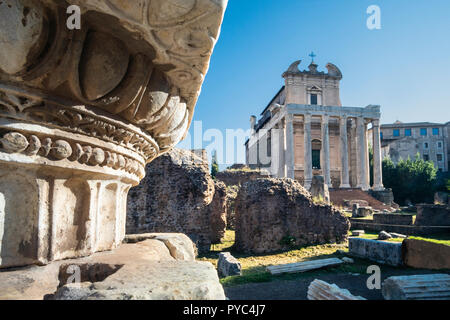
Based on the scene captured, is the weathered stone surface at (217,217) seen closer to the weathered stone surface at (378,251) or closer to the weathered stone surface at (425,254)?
the weathered stone surface at (378,251)

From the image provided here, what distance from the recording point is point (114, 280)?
1218 mm

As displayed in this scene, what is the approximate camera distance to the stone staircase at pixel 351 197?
23.7 m

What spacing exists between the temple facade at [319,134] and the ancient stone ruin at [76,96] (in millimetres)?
27658

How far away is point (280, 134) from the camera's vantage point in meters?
32.2

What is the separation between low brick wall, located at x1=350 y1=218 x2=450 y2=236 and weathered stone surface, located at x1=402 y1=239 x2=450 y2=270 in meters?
5.81

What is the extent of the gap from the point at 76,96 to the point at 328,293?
3.89 m

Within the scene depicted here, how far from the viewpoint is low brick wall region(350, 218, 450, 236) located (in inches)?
440

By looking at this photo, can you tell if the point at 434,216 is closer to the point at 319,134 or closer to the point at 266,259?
the point at 266,259

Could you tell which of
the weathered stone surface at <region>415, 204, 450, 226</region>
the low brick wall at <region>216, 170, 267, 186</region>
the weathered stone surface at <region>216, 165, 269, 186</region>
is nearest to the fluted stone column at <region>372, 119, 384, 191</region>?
the weathered stone surface at <region>216, 165, 269, 186</region>

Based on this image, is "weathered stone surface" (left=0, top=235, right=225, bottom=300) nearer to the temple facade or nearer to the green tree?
the temple facade

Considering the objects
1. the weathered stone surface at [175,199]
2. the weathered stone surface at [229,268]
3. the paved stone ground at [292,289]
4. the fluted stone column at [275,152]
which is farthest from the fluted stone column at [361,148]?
the weathered stone surface at [229,268]

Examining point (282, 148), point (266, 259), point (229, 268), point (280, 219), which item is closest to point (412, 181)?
point (282, 148)

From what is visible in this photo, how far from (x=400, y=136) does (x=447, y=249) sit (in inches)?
1912

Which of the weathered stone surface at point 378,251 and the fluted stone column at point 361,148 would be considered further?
the fluted stone column at point 361,148
